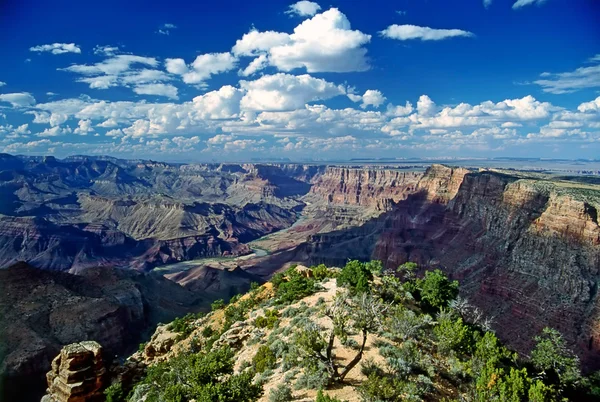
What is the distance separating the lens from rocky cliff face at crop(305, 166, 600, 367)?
203 ft

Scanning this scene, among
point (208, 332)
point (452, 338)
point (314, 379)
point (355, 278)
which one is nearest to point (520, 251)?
point (355, 278)

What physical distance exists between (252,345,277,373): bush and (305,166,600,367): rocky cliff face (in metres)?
50.0

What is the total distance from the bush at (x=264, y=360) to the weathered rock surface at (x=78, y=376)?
45.4 ft

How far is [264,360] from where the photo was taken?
1043 inches

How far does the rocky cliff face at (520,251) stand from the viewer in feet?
203

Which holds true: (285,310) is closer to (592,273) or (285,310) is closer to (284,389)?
(284,389)

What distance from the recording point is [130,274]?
105750 mm

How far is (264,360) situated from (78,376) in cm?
1578

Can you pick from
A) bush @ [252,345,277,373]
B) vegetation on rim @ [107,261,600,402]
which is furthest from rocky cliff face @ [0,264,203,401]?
bush @ [252,345,277,373]

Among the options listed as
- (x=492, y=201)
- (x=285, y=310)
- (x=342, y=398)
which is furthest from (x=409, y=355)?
(x=492, y=201)

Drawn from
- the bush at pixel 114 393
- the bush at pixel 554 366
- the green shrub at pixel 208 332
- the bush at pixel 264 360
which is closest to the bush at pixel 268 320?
the bush at pixel 264 360

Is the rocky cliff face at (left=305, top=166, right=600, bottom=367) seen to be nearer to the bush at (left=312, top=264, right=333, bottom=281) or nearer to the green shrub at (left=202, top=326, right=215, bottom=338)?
the bush at (left=312, top=264, right=333, bottom=281)

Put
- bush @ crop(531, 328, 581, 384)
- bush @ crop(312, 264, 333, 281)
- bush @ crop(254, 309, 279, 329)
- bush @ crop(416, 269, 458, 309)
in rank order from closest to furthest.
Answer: bush @ crop(531, 328, 581, 384)
bush @ crop(254, 309, 279, 329)
bush @ crop(416, 269, 458, 309)
bush @ crop(312, 264, 333, 281)

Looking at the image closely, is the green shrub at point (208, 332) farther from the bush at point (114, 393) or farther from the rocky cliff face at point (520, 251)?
the rocky cliff face at point (520, 251)
